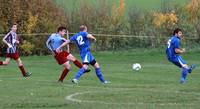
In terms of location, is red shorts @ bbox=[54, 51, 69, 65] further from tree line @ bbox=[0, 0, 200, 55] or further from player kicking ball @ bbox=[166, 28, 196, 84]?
tree line @ bbox=[0, 0, 200, 55]

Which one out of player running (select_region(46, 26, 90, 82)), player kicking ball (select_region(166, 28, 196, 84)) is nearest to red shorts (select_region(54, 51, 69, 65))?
player running (select_region(46, 26, 90, 82))

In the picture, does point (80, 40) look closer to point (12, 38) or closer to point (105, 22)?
point (12, 38)

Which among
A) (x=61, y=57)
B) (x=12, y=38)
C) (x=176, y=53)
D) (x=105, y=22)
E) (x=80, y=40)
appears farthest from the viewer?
(x=105, y=22)

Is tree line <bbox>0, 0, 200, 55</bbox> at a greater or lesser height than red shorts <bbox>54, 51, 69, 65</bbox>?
lesser

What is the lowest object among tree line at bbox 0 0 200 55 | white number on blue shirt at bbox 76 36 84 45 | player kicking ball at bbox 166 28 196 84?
tree line at bbox 0 0 200 55

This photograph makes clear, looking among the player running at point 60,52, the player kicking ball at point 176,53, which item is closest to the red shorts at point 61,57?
the player running at point 60,52

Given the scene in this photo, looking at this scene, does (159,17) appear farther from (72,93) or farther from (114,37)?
(72,93)

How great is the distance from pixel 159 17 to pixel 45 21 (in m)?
8.08

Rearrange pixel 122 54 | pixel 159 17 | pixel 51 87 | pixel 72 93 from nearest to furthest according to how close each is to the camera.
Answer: pixel 72 93, pixel 51 87, pixel 122 54, pixel 159 17

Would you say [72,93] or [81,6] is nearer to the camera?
[72,93]

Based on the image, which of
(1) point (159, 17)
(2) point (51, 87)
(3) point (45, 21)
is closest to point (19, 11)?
(3) point (45, 21)

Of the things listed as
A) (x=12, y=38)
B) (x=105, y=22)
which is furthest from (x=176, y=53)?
(x=105, y=22)

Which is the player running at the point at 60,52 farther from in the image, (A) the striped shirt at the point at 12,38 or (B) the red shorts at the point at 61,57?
(A) the striped shirt at the point at 12,38

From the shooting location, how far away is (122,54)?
41562mm
